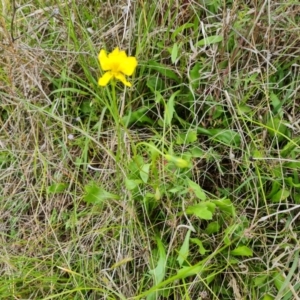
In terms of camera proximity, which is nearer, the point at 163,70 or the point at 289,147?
the point at 289,147

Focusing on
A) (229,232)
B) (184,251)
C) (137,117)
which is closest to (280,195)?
(229,232)

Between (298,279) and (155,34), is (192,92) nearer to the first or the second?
(155,34)

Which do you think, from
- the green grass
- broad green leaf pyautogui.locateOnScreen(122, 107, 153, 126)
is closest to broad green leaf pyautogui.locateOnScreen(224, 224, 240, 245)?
the green grass

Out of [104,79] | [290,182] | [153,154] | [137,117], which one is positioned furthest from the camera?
[137,117]

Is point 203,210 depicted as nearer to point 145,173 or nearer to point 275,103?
point 145,173

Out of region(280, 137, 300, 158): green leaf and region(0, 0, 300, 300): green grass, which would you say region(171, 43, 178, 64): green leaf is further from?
region(280, 137, 300, 158): green leaf

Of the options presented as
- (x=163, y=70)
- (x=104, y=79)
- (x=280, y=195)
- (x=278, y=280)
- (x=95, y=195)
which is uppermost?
(x=104, y=79)
